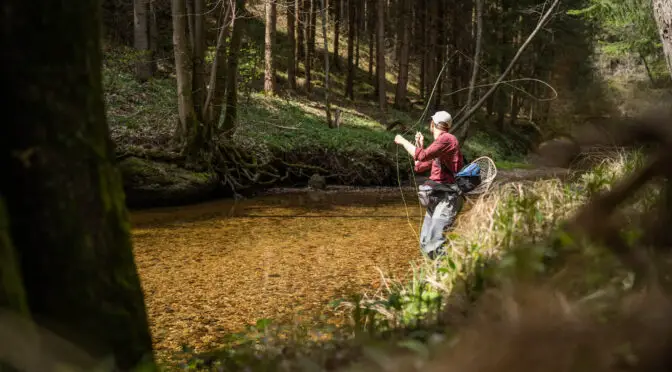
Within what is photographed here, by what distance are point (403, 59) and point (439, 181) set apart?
21777 millimetres

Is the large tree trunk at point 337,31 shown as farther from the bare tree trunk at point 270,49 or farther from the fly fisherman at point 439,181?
the fly fisherman at point 439,181

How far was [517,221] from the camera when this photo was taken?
16.5 feet

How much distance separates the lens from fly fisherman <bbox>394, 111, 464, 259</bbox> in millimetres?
6062

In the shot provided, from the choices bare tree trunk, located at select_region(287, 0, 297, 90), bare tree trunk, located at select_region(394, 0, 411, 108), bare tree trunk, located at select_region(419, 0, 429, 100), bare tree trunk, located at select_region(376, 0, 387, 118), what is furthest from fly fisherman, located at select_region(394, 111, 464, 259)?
bare tree trunk, located at select_region(419, 0, 429, 100)

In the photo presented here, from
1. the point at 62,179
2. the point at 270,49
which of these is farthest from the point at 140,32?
the point at 62,179

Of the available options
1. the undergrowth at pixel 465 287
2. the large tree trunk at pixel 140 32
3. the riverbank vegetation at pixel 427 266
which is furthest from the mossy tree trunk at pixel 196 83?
the riverbank vegetation at pixel 427 266

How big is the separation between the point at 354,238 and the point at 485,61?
2210 cm

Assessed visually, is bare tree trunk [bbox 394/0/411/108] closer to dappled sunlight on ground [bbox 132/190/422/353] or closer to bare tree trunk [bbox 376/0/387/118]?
bare tree trunk [bbox 376/0/387/118]

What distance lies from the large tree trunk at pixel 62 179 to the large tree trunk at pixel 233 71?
40.2 feet

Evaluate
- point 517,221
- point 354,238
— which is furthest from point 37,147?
point 354,238

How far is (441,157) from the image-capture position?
6211mm

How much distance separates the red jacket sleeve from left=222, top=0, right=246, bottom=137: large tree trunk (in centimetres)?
906

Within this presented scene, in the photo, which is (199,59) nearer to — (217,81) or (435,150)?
(217,81)

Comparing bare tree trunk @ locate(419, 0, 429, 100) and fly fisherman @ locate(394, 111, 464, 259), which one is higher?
bare tree trunk @ locate(419, 0, 429, 100)
